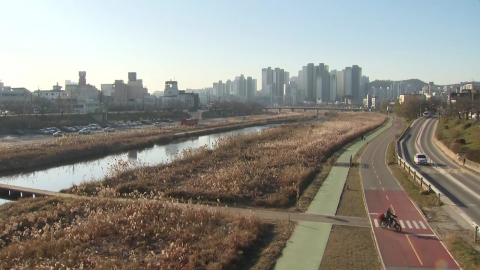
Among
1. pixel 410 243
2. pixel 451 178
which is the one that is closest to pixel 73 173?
pixel 410 243

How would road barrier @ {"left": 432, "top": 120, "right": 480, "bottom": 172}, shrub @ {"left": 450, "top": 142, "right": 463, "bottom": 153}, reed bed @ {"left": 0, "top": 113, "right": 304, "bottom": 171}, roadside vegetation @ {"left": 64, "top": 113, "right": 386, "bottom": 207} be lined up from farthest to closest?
1. shrub @ {"left": 450, "top": 142, "right": 463, "bottom": 153}
2. reed bed @ {"left": 0, "top": 113, "right": 304, "bottom": 171}
3. road barrier @ {"left": 432, "top": 120, "right": 480, "bottom": 172}
4. roadside vegetation @ {"left": 64, "top": 113, "right": 386, "bottom": 207}

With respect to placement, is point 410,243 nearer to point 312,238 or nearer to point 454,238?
point 454,238

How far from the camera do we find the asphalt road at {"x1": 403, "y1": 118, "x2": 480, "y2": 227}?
14.0 metres

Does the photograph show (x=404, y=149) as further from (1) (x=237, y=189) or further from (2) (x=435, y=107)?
(2) (x=435, y=107)

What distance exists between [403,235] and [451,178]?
10.1m

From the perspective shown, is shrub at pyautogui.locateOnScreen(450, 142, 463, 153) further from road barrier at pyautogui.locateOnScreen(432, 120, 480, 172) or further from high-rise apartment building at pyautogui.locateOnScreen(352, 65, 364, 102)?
high-rise apartment building at pyautogui.locateOnScreen(352, 65, 364, 102)

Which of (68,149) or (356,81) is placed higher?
(356,81)

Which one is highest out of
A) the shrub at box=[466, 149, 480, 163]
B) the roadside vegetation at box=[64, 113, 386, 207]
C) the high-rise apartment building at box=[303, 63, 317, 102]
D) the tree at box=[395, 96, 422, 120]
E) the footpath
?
the high-rise apartment building at box=[303, 63, 317, 102]

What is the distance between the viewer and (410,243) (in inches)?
398

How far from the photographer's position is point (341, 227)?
37.7 ft

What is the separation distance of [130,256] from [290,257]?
361 centimetres

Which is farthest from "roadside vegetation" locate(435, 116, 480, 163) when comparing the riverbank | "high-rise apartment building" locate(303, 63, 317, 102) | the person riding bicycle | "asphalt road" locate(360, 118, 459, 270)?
"high-rise apartment building" locate(303, 63, 317, 102)

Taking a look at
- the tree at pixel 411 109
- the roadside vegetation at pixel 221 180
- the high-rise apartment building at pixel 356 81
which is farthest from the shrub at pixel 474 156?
the high-rise apartment building at pixel 356 81

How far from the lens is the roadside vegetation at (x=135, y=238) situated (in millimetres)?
9133
